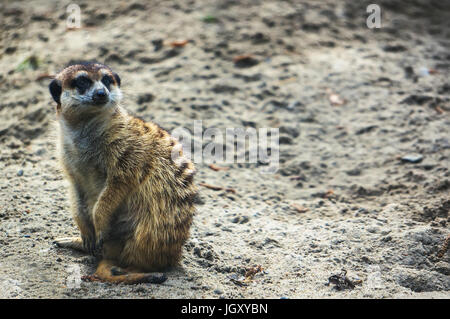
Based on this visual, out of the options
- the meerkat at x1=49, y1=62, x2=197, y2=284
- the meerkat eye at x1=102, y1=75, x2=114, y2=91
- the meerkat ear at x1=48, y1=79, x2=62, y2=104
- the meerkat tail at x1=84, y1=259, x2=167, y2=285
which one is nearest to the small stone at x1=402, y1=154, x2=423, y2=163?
the meerkat at x1=49, y1=62, x2=197, y2=284

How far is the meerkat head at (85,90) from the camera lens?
2930 mm

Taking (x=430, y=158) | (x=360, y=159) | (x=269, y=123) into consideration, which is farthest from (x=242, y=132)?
(x=430, y=158)

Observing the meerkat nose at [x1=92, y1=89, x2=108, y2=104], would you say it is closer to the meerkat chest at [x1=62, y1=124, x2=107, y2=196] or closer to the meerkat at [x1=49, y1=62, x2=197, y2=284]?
the meerkat at [x1=49, y1=62, x2=197, y2=284]

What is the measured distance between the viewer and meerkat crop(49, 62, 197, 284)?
9.65 feet

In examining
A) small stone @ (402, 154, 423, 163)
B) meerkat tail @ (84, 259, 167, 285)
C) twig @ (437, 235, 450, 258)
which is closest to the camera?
meerkat tail @ (84, 259, 167, 285)

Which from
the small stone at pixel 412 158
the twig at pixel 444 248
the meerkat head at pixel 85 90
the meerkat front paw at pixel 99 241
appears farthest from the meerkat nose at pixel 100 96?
the small stone at pixel 412 158

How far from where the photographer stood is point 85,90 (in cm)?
297

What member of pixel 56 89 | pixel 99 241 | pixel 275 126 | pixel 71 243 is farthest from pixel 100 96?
pixel 275 126

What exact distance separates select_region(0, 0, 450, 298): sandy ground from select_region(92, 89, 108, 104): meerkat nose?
844 millimetres

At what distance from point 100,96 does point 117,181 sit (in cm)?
51

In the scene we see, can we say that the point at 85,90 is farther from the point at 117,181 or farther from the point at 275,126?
the point at 275,126

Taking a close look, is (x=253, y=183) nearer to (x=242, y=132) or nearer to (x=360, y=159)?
(x=242, y=132)
